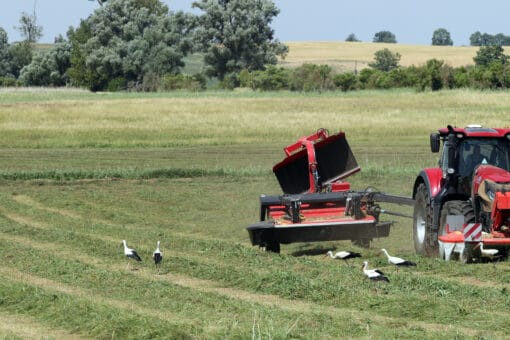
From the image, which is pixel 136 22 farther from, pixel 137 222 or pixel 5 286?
pixel 5 286

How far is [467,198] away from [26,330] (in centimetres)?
662

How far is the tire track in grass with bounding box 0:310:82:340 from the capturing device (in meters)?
8.99

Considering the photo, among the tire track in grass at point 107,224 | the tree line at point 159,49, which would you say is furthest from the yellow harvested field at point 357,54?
the tire track in grass at point 107,224

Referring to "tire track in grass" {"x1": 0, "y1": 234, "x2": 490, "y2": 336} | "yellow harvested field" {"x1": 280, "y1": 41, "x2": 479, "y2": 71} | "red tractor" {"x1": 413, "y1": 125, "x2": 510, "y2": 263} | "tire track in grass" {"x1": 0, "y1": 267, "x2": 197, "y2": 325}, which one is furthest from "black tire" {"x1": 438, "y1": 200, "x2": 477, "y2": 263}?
"yellow harvested field" {"x1": 280, "y1": 41, "x2": 479, "y2": 71}

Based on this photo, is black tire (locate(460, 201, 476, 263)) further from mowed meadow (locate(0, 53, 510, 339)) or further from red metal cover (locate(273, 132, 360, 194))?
red metal cover (locate(273, 132, 360, 194))

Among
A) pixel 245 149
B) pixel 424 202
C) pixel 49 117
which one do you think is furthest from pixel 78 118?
pixel 424 202

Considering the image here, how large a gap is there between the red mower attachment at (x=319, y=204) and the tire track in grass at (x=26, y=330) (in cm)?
532

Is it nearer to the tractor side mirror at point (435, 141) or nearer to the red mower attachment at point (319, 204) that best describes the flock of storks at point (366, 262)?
the red mower attachment at point (319, 204)

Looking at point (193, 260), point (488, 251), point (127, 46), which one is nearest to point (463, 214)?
point (488, 251)

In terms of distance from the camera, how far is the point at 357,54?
127375 millimetres

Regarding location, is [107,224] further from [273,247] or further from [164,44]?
[164,44]

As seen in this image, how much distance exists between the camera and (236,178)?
25.8m

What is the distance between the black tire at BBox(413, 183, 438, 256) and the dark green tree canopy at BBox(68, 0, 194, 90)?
72248 mm

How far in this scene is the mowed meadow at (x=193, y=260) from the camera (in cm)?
925
